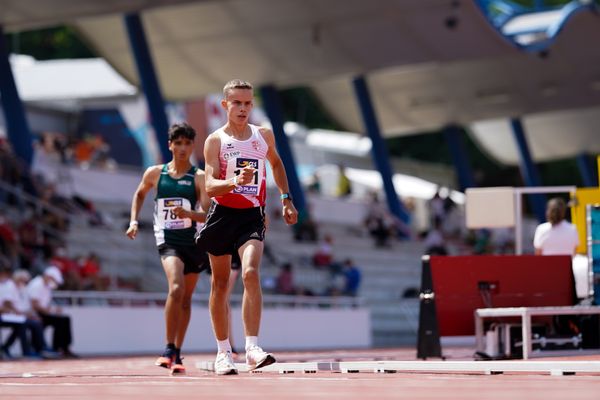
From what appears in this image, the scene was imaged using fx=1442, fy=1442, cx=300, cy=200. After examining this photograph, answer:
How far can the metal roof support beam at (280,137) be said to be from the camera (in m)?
35.5

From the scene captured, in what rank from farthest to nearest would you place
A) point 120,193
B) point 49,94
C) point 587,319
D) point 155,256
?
point 49,94
point 120,193
point 155,256
point 587,319

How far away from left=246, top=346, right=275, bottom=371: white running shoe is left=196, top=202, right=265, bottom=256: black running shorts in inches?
30.8


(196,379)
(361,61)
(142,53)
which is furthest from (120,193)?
(196,379)

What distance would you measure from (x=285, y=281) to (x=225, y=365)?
18.0m

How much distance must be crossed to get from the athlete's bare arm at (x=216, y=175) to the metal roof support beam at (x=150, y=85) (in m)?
18.6

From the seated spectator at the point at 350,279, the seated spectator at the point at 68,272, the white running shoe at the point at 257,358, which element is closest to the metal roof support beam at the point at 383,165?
the seated spectator at the point at 350,279

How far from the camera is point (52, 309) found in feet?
70.0

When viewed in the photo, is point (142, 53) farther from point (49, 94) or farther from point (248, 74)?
point (49, 94)

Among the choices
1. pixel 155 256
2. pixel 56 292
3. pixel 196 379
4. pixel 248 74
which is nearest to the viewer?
pixel 196 379

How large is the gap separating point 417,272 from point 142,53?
9.90 meters

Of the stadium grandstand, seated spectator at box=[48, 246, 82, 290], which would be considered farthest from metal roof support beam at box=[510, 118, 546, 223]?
seated spectator at box=[48, 246, 82, 290]

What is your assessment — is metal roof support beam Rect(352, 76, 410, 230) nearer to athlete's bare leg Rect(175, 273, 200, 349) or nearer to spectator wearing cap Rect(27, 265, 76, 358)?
spectator wearing cap Rect(27, 265, 76, 358)

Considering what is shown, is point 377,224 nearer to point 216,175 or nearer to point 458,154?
point 458,154

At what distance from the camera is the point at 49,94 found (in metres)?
38.4
